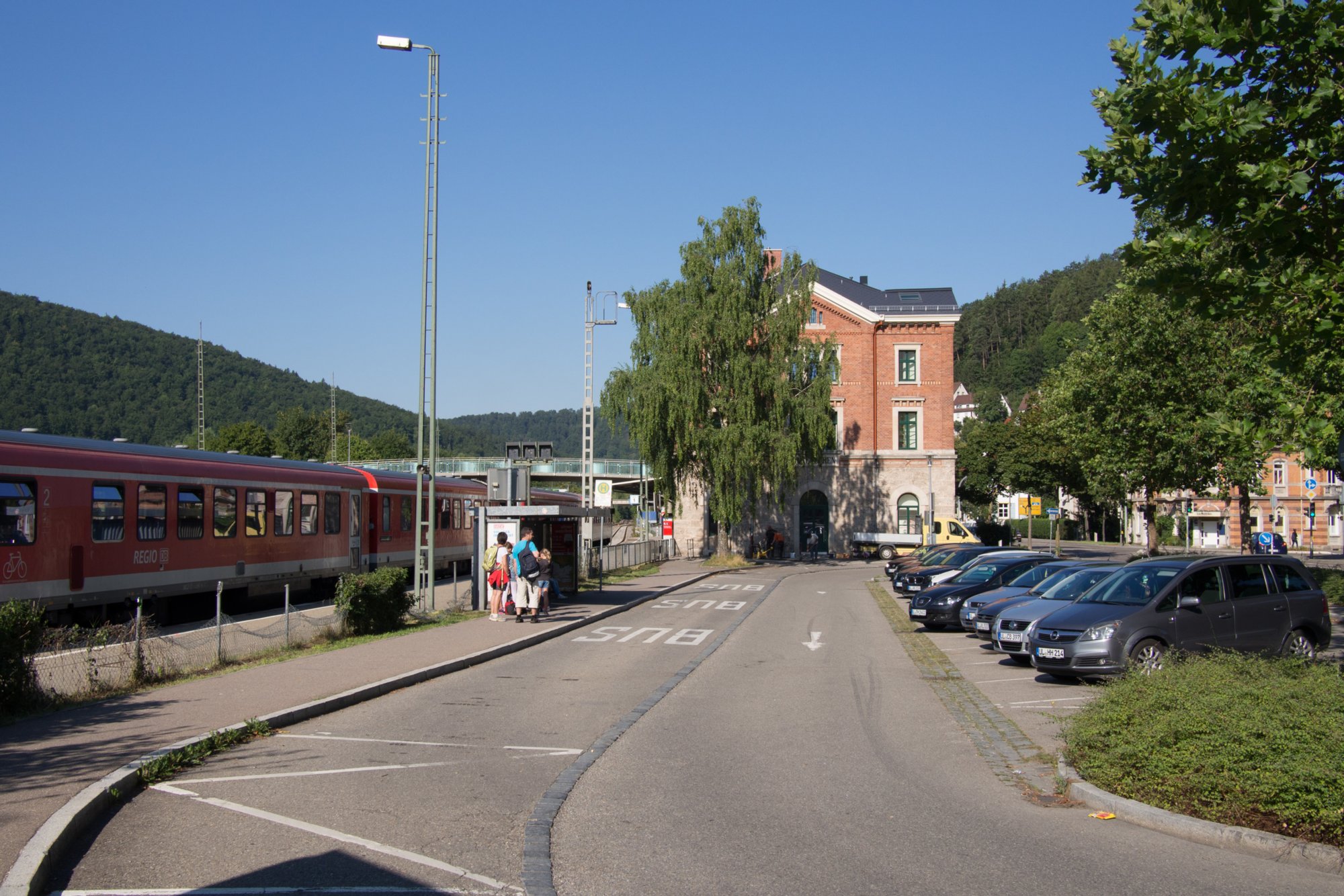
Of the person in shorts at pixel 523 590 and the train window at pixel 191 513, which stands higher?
the train window at pixel 191 513

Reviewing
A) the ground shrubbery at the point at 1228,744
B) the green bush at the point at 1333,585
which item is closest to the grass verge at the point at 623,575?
the green bush at the point at 1333,585

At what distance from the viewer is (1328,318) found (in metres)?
9.73

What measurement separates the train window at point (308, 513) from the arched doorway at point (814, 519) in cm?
3986

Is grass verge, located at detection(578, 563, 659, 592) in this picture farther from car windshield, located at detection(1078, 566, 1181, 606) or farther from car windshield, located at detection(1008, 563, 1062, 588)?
car windshield, located at detection(1078, 566, 1181, 606)

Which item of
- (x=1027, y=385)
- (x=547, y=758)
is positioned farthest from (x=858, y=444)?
(x=1027, y=385)

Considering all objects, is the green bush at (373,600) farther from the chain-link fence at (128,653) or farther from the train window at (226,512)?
the train window at (226,512)

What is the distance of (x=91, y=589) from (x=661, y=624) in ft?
35.7

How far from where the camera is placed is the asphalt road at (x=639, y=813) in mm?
5738

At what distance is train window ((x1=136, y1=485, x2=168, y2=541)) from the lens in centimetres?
1927

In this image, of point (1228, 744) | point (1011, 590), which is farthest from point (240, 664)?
point (1011, 590)

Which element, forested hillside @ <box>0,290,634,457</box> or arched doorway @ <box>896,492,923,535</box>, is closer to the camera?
arched doorway @ <box>896,492,923,535</box>

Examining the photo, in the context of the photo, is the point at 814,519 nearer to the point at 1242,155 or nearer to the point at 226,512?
the point at 226,512

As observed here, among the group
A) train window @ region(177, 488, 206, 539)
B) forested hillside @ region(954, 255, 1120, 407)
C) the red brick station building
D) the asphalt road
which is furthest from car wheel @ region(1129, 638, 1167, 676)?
forested hillside @ region(954, 255, 1120, 407)

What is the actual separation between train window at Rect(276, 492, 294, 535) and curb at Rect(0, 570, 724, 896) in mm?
11588
